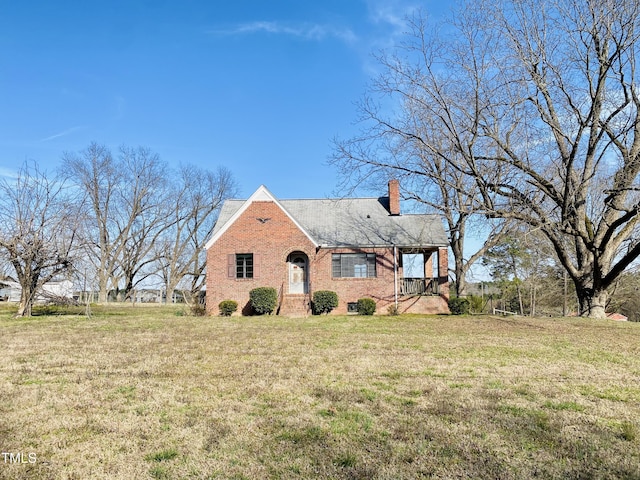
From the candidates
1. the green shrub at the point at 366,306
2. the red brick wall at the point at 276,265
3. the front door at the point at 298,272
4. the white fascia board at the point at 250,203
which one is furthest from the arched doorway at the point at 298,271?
the green shrub at the point at 366,306

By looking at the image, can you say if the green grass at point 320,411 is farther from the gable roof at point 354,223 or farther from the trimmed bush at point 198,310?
the gable roof at point 354,223

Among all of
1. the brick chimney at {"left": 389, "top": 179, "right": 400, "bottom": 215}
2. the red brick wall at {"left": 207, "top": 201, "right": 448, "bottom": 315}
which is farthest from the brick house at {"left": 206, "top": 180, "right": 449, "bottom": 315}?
the brick chimney at {"left": 389, "top": 179, "right": 400, "bottom": 215}

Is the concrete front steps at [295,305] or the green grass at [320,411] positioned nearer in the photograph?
the green grass at [320,411]

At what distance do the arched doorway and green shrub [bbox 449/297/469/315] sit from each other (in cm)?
709

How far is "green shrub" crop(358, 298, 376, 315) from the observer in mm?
22359

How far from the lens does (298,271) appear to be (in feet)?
80.7

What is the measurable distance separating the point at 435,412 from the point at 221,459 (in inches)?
89.9

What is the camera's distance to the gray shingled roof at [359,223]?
78.6 feet

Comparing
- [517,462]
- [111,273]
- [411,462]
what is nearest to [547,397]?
[517,462]

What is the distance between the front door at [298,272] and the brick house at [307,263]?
0.05 metres

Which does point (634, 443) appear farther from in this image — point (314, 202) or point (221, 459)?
point (314, 202)

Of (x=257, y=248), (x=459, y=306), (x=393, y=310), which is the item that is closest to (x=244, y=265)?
(x=257, y=248)

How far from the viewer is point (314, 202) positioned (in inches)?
1069

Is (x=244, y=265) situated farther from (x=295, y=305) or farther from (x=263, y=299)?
(x=295, y=305)
